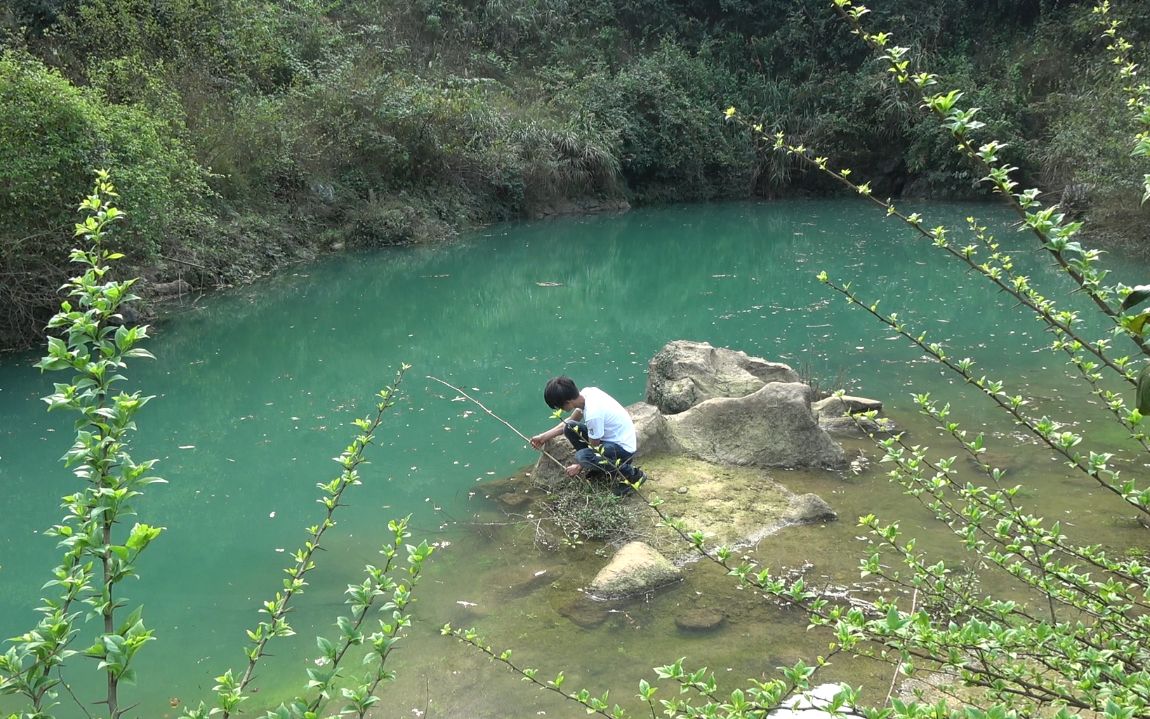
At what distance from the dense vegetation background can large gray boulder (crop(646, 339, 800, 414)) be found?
6359mm

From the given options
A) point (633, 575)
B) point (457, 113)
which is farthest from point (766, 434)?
point (457, 113)

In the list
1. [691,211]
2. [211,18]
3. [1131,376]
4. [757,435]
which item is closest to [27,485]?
[757,435]

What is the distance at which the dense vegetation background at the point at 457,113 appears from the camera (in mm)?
10164

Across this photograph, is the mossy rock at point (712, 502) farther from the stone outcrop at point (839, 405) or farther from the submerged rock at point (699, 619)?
the stone outcrop at point (839, 405)

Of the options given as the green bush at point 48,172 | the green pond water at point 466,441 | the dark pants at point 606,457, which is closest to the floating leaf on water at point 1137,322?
the green pond water at point 466,441

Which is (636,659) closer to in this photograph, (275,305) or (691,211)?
(275,305)

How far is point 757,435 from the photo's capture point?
680 centimetres

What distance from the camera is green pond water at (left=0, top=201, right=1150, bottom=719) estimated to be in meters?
4.40

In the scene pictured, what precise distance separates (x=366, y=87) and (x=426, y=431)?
12435mm

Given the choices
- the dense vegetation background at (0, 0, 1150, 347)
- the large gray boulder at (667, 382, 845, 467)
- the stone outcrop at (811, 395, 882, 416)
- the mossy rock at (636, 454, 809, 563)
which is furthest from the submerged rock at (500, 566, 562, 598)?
the dense vegetation background at (0, 0, 1150, 347)

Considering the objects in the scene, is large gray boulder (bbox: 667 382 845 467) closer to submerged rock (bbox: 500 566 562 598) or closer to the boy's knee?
the boy's knee

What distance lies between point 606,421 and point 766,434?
1594mm

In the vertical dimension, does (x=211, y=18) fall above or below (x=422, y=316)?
above

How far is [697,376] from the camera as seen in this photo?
25.6 ft
